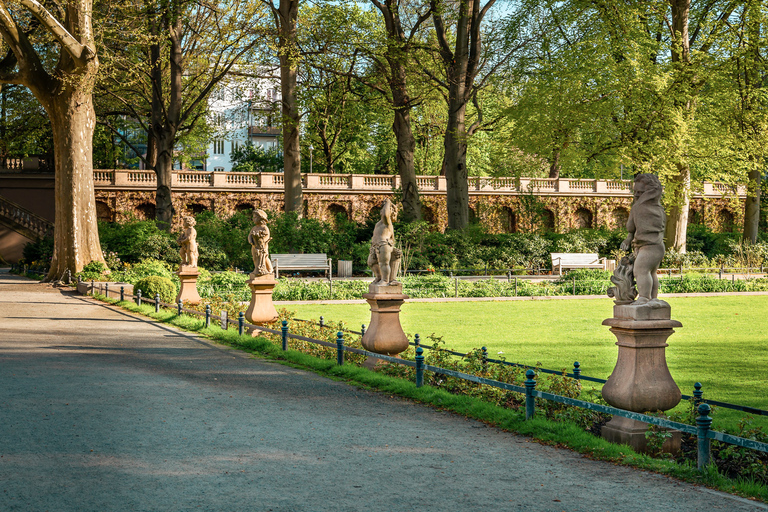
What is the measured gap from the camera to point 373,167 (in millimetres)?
54125

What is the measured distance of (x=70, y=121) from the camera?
24438mm

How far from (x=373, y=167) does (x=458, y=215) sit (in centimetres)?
2473

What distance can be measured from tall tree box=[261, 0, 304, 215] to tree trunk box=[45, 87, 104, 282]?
23.6 feet

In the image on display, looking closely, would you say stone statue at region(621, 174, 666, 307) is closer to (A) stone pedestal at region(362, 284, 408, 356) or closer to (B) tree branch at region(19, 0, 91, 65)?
(A) stone pedestal at region(362, 284, 408, 356)

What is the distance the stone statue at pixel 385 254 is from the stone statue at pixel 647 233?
12.8 feet

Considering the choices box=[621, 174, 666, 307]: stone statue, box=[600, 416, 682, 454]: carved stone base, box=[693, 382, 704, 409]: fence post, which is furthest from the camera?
box=[693, 382, 704, 409]: fence post

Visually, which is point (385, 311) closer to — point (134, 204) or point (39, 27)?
point (39, 27)

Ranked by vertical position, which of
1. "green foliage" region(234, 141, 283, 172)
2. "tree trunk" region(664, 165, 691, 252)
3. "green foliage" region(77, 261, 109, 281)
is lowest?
"green foliage" region(77, 261, 109, 281)

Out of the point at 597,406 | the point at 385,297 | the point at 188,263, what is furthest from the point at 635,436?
the point at 188,263

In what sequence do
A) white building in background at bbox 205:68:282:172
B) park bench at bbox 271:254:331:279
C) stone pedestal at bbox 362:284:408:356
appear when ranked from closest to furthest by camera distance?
stone pedestal at bbox 362:284:408:356 < park bench at bbox 271:254:331:279 < white building in background at bbox 205:68:282:172

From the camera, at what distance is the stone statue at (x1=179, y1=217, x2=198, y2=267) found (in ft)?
54.8

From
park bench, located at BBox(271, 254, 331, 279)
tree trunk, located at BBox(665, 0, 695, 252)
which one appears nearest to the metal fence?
park bench, located at BBox(271, 254, 331, 279)

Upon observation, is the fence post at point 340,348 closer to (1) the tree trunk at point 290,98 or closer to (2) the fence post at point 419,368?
(2) the fence post at point 419,368

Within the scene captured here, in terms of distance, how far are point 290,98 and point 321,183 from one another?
59.3 ft
